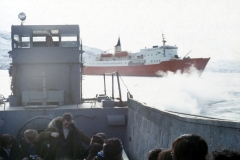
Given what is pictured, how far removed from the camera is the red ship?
69.1 metres

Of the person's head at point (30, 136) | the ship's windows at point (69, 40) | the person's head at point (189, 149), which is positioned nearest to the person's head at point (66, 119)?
the person's head at point (30, 136)

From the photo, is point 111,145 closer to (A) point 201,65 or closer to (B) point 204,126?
(B) point 204,126

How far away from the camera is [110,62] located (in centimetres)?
8481

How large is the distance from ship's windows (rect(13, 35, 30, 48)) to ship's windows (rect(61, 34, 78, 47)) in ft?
4.75

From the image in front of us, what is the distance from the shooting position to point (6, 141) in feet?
17.3

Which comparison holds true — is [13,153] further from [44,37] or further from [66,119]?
[44,37]

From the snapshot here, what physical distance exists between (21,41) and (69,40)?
78.5 inches

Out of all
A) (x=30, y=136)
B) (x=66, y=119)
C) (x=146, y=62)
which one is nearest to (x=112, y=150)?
(x=66, y=119)

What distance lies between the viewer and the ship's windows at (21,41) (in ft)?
39.4

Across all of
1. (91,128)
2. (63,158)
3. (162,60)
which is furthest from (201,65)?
(63,158)

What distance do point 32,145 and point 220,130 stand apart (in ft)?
11.5

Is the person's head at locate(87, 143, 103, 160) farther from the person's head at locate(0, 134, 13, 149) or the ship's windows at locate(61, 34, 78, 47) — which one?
the ship's windows at locate(61, 34, 78, 47)

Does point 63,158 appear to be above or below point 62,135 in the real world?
below

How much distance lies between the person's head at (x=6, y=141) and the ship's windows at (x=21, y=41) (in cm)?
736
